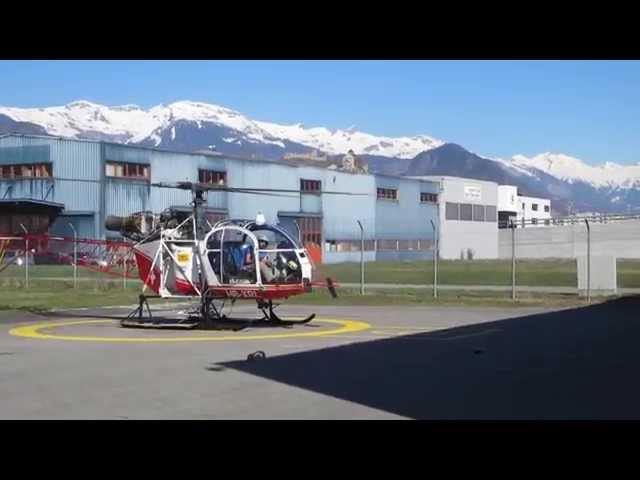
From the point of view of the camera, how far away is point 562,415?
9.28 metres

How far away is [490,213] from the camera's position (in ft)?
312

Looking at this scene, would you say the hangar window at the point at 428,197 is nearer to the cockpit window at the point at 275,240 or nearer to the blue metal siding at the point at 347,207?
the blue metal siding at the point at 347,207

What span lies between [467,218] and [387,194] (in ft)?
55.8

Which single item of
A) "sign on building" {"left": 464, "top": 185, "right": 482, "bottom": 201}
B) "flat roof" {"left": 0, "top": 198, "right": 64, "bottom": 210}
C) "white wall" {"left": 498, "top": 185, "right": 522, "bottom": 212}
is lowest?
"flat roof" {"left": 0, "top": 198, "right": 64, "bottom": 210}

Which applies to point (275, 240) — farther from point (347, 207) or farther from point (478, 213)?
point (478, 213)

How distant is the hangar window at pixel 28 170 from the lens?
179 feet

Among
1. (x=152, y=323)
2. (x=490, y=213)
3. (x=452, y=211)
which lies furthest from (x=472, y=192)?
(x=152, y=323)

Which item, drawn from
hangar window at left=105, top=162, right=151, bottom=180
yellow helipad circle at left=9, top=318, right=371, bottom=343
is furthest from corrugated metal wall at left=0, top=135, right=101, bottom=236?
yellow helipad circle at left=9, top=318, right=371, bottom=343

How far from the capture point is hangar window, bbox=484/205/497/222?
306 ft

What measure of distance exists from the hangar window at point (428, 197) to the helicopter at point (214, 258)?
199 ft

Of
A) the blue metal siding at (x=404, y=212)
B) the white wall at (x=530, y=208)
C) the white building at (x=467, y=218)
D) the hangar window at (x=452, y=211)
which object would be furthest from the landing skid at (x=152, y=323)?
the white wall at (x=530, y=208)

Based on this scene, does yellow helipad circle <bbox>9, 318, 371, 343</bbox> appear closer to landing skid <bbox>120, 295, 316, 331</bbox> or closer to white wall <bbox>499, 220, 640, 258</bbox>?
landing skid <bbox>120, 295, 316, 331</bbox>
